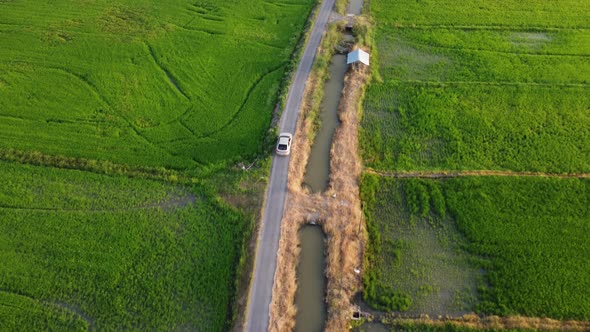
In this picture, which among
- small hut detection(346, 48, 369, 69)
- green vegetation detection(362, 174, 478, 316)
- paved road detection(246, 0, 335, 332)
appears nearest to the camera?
paved road detection(246, 0, 335, 332)

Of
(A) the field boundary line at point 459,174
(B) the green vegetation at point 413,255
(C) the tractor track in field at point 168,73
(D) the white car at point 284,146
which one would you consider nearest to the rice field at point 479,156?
(B) the green vegetation at point 413,255

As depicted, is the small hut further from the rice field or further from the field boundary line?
the field boundary line

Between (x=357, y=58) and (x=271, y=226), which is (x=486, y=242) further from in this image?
(x=357, y=58)

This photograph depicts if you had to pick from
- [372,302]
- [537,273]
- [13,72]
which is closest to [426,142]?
[537,273]

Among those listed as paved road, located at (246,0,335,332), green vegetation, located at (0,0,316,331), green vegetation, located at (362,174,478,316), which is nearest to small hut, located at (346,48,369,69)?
paved road, located at (246,0,335,332)

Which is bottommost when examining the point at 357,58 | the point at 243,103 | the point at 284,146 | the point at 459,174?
the point at 459,174

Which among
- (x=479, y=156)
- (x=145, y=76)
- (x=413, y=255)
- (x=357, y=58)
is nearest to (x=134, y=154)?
(x=145, y=76)
